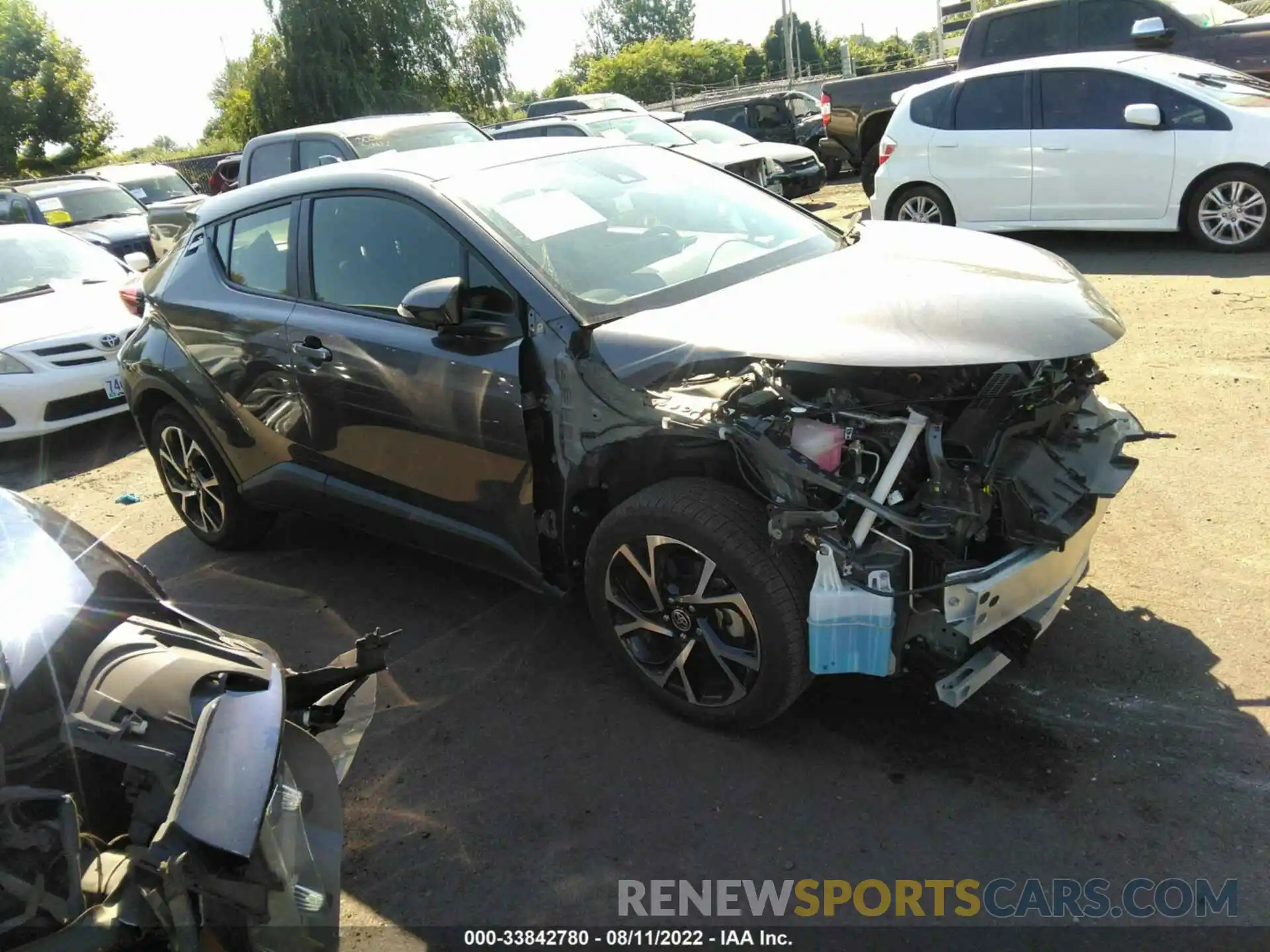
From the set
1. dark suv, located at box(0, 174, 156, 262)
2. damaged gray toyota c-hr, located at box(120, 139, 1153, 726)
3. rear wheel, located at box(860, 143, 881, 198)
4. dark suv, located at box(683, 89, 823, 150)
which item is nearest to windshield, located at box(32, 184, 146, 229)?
dark suv, located at box(0, 174, 156, 262)

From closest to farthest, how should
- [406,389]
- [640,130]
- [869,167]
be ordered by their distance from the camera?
[406,389]
[640,130]
[869,167]

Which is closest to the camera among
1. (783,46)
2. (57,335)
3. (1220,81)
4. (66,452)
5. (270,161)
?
(57,335)

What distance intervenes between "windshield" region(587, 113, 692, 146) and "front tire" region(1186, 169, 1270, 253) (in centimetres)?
610

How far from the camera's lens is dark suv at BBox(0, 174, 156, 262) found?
13258 mm

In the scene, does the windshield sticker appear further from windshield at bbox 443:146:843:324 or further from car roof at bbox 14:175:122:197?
car roof at bbox 14:175:122:197

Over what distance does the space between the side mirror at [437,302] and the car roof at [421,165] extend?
2.21ft

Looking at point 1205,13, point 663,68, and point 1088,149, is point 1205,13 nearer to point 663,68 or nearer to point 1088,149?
point 1088,149

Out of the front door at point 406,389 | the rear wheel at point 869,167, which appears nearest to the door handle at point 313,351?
the front door at point 406,389

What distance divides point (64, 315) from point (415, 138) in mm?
4010

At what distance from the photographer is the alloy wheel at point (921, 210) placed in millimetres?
9805

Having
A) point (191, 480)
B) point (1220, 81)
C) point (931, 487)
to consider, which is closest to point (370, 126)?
point (191, 480)

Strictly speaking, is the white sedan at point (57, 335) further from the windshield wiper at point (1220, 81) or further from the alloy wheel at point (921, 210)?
the windshield wiper at point (1220, 81)

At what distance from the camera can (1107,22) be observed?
1102 centimetres

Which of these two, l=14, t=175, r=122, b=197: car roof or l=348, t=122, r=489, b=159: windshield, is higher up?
l=348, t=122, r=489, b=159: windshield
